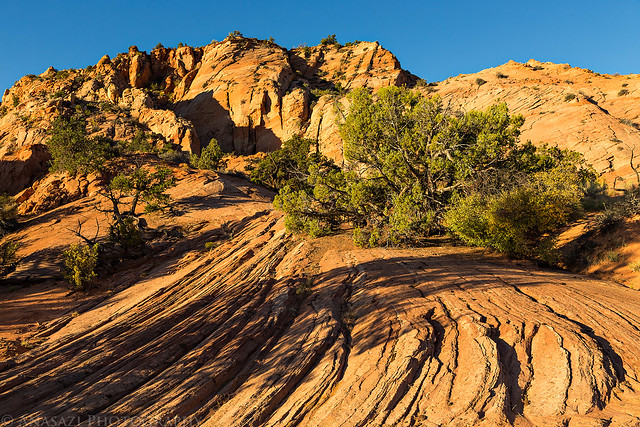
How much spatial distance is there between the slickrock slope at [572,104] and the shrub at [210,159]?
24833 mm

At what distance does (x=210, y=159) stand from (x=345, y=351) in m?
35.5

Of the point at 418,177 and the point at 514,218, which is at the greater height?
the point at 418,177

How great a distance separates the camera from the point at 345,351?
6648mm

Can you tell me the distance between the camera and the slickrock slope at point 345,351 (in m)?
5.12

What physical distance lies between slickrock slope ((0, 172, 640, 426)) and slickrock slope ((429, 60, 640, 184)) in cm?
1660

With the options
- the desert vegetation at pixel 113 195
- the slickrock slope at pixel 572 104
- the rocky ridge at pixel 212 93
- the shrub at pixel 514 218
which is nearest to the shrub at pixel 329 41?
the rocky ridge at pixel 212 93

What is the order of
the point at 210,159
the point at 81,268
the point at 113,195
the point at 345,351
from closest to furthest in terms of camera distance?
the point at 345,351 → the point at 81,268 → the point at 113,195 → the point at 210,159

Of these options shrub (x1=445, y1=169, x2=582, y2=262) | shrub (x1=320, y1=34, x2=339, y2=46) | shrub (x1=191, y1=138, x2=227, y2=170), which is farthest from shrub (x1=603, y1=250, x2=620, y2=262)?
shrub (x1=320, y1=34, x2=339, y2=46)

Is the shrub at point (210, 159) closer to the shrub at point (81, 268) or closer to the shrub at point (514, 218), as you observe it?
the shrub at point (81, 268)

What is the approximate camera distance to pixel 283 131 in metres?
50.6

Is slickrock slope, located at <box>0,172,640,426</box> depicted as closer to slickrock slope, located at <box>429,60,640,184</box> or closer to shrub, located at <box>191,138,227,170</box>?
slickrock slope, located at <box>429,60,640,184</box>

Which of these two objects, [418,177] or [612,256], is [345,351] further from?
[612,256]

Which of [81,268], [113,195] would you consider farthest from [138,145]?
[81,268]

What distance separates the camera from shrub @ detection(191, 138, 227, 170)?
36.1 metres
